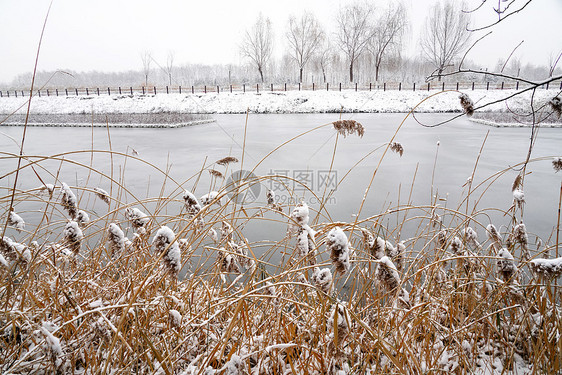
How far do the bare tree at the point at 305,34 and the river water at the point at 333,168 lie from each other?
→ 95.0ft

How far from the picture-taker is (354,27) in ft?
111

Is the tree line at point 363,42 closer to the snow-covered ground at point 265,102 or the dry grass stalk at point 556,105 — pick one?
the snow-covered ground at point 265,102

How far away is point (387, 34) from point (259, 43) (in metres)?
14.1

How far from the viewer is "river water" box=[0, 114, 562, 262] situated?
411 cm

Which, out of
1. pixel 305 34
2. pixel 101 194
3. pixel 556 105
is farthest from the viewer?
pixel 305 34

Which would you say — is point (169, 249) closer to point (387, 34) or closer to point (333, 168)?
point (333, 168)

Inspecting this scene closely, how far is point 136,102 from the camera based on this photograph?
23.6 meters

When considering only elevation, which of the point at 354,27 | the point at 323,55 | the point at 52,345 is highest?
the point at 354,27

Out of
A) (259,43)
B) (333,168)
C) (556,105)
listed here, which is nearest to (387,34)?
(259,43)

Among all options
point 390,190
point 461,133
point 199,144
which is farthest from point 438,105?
point 390,190

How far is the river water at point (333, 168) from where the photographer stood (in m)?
4.11

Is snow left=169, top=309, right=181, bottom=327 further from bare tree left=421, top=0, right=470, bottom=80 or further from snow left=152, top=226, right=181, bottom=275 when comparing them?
bare tree left=421, top=0, right=470, bottom=80

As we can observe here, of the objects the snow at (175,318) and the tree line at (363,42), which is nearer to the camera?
the snow at (175,318)

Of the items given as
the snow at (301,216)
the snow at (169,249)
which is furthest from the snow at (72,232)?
the snow at (301,216)
